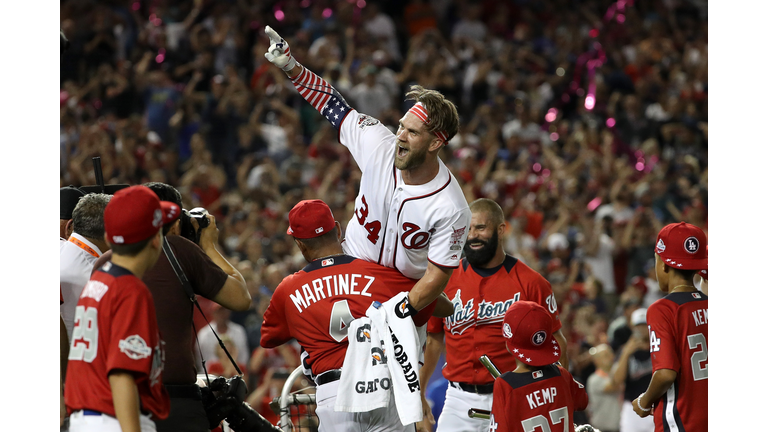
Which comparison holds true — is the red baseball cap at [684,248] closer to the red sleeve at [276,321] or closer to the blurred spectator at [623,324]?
the red sleeve at [276,321]

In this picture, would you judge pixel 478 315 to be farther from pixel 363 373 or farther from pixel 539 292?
pixel 363 373

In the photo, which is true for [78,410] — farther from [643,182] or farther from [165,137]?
[643,182]

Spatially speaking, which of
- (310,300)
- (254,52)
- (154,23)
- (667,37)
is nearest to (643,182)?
(667,37)

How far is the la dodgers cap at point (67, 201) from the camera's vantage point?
16.0 ft

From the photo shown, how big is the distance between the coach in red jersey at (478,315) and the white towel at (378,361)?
112cm

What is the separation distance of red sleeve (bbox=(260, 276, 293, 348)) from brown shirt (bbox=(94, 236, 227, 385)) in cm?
53

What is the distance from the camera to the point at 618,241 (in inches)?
459

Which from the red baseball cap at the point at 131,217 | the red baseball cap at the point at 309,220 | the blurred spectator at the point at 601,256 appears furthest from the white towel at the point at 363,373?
the blurred spectator at the point at 601,256

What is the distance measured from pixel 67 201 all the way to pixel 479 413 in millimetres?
2792

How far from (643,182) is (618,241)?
1531 millimetres

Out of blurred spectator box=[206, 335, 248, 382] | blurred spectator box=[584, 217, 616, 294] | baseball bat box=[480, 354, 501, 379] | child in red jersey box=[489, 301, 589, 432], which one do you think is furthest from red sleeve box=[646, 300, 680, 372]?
blurred spectator box=[584, 217, 616, 294]

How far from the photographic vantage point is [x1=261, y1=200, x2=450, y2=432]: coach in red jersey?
4.43 metres

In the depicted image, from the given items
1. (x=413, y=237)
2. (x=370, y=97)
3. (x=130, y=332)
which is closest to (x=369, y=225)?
(x=413, y=237)

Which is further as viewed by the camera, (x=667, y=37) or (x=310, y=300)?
(x=667, y=37)
